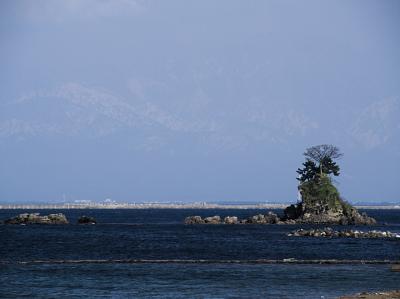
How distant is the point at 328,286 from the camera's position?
6244 cm

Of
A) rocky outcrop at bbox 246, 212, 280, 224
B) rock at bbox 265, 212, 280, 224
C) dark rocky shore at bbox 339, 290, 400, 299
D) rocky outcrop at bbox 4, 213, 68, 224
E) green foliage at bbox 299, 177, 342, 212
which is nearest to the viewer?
dark rocky shore at bbox 339, 290, 400, 299

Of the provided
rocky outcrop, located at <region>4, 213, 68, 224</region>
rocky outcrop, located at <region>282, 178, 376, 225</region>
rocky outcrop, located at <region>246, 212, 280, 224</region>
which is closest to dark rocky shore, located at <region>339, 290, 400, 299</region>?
rocky outcrop, located at <region>282, 178, 376, 225</region>

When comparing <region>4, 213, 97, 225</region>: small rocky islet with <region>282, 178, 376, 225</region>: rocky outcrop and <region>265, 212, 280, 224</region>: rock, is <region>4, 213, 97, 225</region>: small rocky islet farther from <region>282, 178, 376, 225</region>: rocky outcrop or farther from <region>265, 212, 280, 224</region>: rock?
<region>282, 178, 376, 225</region>: rocky outcrop

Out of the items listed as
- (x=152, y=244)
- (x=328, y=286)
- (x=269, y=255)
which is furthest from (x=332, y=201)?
(x=328, y=286)

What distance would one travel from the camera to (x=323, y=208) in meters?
181

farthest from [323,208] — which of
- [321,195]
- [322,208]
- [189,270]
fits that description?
[189,270]

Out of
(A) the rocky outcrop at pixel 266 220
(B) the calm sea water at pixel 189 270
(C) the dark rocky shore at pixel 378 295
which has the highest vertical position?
(A) the rocky outcrop at pixel 266 220

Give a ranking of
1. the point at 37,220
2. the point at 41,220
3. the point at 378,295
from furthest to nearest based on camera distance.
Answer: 1. the point at 37,220
2. the point at 41,220
3. the point at 378,295

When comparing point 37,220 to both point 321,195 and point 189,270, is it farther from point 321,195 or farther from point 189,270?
point 189,270

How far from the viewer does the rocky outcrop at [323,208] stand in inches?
6969

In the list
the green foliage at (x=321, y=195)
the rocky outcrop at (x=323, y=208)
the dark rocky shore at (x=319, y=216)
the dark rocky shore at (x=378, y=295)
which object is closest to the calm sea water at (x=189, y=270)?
the dark rocky shore at (x=378, y=295)

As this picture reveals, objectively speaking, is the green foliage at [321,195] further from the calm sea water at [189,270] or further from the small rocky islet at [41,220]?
the calm sea water at [189,270]

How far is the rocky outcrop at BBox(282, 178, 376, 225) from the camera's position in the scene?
17700 cm

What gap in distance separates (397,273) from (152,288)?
70.1ft
